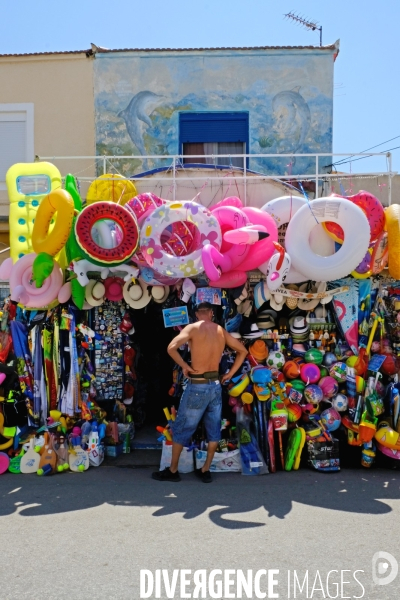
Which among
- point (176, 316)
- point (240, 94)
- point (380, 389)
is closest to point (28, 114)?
point (240, 94)

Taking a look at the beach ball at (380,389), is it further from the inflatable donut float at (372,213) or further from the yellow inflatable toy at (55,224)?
the yellow inflatable toy at (55,224)

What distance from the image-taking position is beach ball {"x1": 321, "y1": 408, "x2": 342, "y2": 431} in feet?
20.2

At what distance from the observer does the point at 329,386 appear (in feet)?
20.4

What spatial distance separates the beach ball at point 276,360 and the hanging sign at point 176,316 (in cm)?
98

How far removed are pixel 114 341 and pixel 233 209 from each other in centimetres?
204

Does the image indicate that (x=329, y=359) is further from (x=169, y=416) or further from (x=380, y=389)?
(x=169, y=416)

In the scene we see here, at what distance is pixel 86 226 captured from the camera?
581cm

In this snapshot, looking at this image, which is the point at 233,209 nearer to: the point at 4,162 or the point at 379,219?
the point at 379,219

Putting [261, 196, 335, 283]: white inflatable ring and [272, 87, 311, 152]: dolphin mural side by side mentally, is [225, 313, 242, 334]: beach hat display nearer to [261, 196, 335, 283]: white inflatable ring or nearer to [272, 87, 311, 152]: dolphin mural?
[261, 196, 335, 283]: white inflatable ring

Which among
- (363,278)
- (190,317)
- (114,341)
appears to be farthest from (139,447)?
(363,278)

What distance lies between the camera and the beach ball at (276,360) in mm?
6219

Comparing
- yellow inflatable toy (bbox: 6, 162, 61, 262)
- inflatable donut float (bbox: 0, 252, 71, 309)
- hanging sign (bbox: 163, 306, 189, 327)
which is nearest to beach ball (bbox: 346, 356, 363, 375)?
hanging sign (bbox: 163, 306, 189, 327)

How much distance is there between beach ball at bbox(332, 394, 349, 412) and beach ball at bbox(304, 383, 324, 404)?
0.16 m

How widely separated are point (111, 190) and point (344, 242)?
261 centimetres
